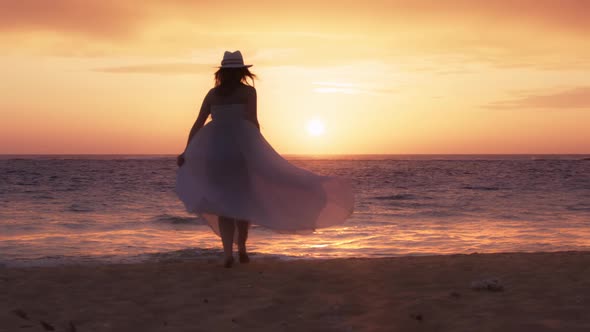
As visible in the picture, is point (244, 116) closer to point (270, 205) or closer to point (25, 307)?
point (270, 205)

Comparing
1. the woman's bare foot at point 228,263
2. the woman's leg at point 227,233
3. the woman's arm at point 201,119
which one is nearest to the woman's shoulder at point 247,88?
the woman's arm at point 201,119

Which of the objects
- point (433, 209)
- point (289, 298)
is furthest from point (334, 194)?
point (433, 209)

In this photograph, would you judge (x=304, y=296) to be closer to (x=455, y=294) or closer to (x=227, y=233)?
(x=455, y=294)

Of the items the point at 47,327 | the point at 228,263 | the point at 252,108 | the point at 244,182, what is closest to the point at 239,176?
the point at 244,182

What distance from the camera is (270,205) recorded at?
6480 millimetres

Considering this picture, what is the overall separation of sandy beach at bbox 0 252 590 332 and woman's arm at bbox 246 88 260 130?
1.46 metres

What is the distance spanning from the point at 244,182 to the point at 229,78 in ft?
3.34

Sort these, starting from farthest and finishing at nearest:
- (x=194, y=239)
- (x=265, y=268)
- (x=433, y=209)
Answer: (x=433, y=209) → (x=194, y=239) → (x=265, y=268)

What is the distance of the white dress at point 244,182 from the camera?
252 inches

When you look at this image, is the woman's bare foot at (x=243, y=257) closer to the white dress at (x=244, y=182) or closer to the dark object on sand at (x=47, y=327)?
the white dress at (x=244, y=182)

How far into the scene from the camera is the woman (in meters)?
6.39

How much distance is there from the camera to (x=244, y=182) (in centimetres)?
643

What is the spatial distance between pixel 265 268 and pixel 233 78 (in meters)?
1.86

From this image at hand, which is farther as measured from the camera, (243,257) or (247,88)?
(243,257)
